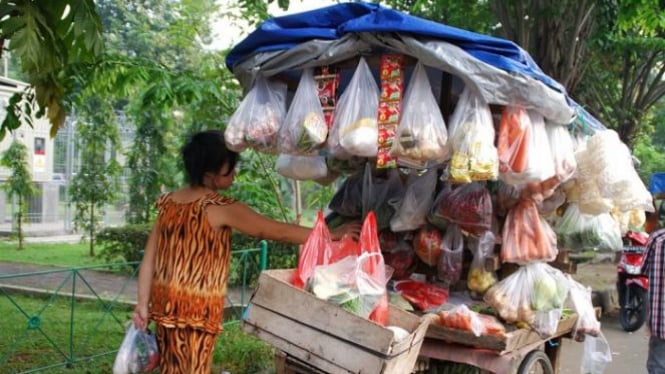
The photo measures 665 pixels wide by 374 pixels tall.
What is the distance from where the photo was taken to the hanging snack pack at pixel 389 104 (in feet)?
9.77

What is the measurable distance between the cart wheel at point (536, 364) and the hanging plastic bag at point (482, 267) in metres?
0.44

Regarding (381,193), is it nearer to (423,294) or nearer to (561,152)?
(423,294)

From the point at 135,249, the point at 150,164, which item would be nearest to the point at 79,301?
the point at 135,249

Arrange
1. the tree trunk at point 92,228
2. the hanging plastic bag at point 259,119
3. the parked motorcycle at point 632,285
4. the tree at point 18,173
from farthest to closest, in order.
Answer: the tree at point 18,173
the tree trunk at point 92,228
the parked motorcycle at point 632,285
the hanging plastic bag at point 259,119

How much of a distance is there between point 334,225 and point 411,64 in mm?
1406

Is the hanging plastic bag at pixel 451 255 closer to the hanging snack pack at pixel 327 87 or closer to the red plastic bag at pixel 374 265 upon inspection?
the red plastic bag at pixel 374 265

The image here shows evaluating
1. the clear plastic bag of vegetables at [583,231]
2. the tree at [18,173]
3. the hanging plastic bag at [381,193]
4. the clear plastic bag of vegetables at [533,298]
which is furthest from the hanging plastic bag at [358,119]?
the tree at [18,173]

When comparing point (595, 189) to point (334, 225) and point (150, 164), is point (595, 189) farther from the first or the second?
point (150, 164)

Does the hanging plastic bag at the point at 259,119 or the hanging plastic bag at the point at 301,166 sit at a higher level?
the hanging plastic bag at the point at 259,119

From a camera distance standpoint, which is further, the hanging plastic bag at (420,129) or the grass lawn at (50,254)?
the grass lawn at (50,254)

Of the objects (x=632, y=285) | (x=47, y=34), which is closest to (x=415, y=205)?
(x=47, y=34)

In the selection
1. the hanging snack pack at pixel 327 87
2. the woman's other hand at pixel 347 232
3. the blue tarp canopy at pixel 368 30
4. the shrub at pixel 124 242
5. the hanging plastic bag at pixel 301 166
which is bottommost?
the shrub at pixel 124 242

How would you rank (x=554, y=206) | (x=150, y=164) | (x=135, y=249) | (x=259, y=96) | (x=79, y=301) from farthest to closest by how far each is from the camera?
1. (x=150, y=164)
2. (x=135, y=249)
3. (x=79, y=301)
4. (x=554, y=206)
5. (x=259, y=96)

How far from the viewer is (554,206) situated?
4004mm
